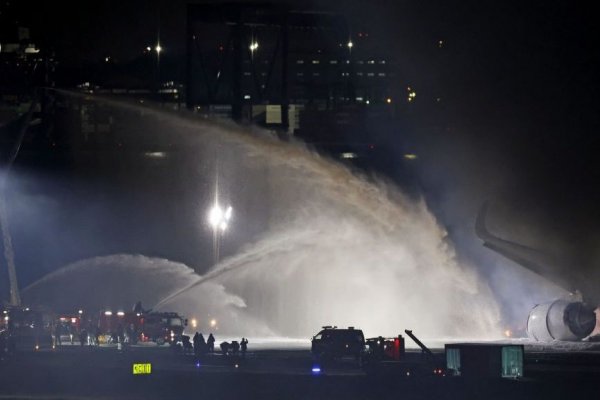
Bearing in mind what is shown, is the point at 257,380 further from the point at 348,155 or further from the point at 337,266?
the point at 348,155

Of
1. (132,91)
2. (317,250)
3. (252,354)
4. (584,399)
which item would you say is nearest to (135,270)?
(132,91)

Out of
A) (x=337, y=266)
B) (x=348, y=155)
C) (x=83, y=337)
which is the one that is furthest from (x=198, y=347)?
(x=348, y=155)

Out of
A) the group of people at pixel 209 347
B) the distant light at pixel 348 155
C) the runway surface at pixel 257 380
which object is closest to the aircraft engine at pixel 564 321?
the runway surface at pixel 257 380

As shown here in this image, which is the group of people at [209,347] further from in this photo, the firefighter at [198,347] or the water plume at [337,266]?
the water plume at [337,266]

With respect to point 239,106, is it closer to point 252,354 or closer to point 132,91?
point 252,354

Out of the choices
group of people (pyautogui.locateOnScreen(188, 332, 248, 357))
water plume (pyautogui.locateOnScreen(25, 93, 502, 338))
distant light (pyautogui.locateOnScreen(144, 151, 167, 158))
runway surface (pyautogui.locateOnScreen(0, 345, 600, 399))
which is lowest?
runway surface (pyautogui.locateOnScreen(0, 345, 600, 399))

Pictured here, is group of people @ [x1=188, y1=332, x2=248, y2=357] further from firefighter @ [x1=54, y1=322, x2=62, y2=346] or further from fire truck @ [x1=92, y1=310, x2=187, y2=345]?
firefighter @ [x1=54, y1=322, x2=62, y2=346]

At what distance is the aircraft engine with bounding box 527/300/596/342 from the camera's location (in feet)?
251

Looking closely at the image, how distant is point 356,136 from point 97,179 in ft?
123

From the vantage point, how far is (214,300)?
4702 inches

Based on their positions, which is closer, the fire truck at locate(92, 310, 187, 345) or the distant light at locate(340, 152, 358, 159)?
the fire truck at locate(92, 310, 187, 345)

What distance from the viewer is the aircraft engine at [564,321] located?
76625mm

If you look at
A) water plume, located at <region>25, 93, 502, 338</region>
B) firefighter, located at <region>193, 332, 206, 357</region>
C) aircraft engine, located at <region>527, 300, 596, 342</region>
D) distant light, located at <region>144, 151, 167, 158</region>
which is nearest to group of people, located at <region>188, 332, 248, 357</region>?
firefighter, located at <region>193, 332, 206, 357</region>

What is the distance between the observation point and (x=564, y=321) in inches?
3019
